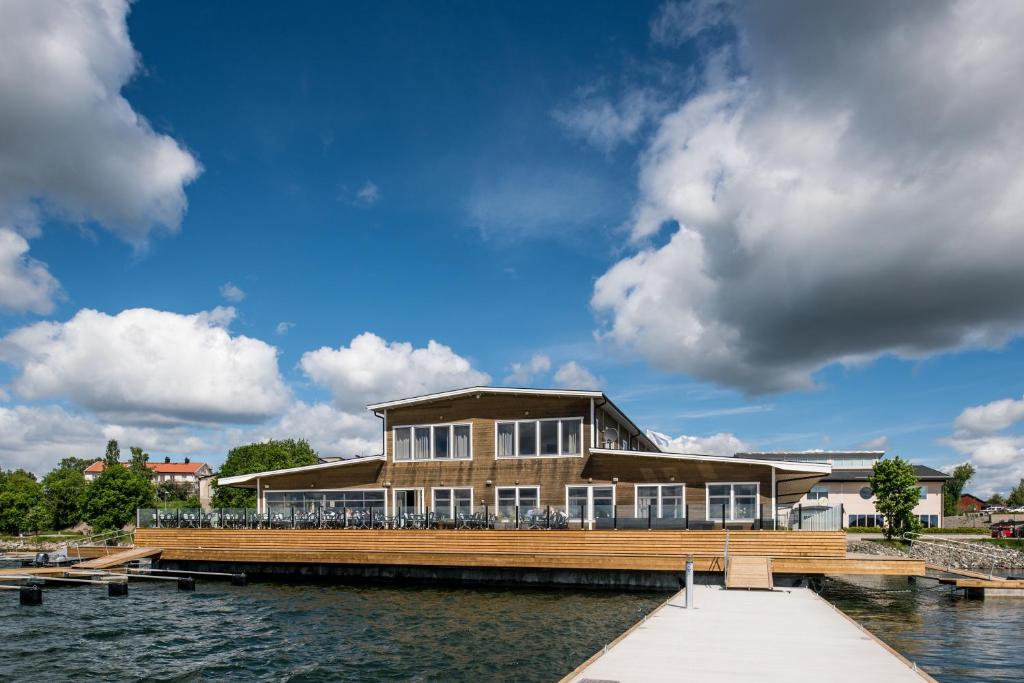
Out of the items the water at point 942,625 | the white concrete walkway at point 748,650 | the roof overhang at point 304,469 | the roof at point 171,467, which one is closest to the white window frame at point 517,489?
the roof overhang at point 304,469

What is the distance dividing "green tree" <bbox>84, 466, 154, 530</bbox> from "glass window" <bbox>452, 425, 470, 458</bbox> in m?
45.4

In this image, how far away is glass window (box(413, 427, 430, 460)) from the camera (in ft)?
109

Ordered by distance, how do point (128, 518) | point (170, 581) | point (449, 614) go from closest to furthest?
point (449, 614), point (170, 581), point (128, 518)

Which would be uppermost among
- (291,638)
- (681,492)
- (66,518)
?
(681,492)

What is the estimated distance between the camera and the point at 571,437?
3077 centimetres

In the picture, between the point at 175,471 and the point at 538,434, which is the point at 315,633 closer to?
the point at 538,434

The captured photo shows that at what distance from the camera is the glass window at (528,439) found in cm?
3129

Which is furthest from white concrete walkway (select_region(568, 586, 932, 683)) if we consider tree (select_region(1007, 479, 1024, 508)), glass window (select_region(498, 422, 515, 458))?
tree (select_region(1007, 479, 1024, 508))

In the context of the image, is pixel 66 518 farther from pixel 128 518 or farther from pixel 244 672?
pixel 244 672

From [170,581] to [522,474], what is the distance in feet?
47.5

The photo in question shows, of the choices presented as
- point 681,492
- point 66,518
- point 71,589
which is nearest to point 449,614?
point 681,492

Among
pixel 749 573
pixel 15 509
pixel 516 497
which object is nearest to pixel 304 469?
pixel 516 497

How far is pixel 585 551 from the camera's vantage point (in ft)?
82.5

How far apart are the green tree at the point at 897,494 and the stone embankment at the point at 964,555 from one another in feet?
7.40
